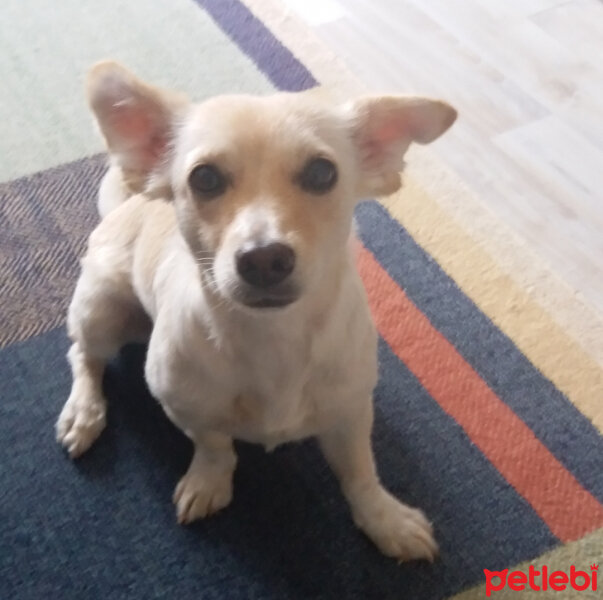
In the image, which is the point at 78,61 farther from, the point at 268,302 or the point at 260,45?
the point at 268,302

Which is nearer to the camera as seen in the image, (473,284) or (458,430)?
(458,430)

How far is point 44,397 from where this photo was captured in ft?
6.24

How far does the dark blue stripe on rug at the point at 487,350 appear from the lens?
183cm

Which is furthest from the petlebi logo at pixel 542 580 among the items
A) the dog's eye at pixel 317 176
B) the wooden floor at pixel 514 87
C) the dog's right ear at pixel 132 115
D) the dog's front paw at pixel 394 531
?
the dog's right ear at pixel 132 115

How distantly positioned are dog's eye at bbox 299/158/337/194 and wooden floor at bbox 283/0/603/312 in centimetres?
117

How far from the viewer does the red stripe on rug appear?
1.73m

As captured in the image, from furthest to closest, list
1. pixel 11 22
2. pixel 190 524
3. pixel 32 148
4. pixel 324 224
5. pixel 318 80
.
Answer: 1. pixel 11 22
2. pixel 318 80
3. pixel 32 148
4. pixel 190 524
5. pixel 324 224

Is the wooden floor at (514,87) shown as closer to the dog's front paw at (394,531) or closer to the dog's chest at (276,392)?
the dog's front paw at (394,531)

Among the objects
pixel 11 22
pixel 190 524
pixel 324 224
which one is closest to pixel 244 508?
pixel 190 524

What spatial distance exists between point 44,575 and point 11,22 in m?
2.05

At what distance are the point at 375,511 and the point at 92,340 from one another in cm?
Answer: 73

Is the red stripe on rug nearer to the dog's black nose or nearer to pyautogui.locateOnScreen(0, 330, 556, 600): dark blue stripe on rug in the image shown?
pyautogui.locateOnScreen(0, 330, 556, 600): dark blue stripe on rug

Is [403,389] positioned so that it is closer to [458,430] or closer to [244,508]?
[458,430]

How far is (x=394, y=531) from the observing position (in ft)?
5.30
